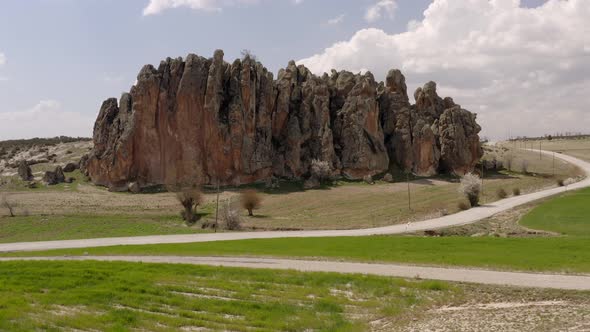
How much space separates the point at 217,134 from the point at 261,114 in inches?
368

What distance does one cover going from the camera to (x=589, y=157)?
14575cm

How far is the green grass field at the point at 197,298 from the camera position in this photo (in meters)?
15.5

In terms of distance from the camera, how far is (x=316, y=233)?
174 feet

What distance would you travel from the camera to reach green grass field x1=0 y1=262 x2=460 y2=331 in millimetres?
15484

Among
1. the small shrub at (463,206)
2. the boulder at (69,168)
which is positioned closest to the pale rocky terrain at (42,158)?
the boulder at (69,168)

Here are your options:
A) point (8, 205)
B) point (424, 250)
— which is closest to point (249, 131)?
point (8, 205)

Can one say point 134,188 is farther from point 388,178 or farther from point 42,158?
point 388,178

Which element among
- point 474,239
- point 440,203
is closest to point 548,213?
point 440,203

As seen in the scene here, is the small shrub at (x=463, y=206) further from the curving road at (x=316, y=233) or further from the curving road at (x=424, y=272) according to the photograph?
the curving road at (x=424, y=272)

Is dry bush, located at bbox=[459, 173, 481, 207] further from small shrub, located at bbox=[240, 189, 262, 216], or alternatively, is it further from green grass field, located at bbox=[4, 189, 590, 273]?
small shrub, located at bbox=[240, 189, 262, 216]

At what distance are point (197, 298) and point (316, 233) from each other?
3503cm

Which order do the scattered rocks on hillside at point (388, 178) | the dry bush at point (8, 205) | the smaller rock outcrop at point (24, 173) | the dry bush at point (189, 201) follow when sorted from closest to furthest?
the dry bush at point (189, 201)
the dry bush at point (8, 205)
the scattered rocks on hillside at point (388, 178)
the smaller rock outcrop at point (24, 173)

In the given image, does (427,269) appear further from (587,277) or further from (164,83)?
(164,83)

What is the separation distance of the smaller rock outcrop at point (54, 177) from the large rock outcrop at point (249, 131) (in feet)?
15.3
